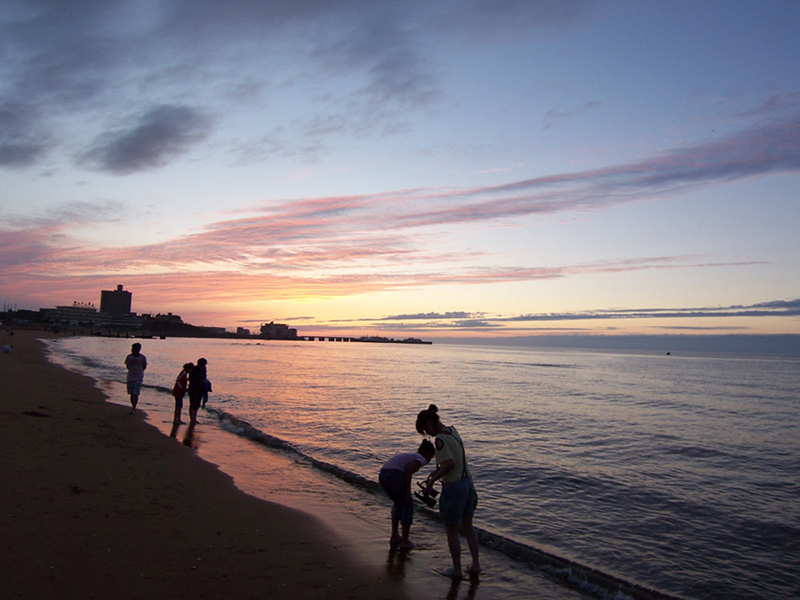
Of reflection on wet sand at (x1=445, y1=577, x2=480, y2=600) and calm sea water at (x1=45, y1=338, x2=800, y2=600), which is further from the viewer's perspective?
calm sea water at (x1=45, y1=338, x2=800, y2=600)

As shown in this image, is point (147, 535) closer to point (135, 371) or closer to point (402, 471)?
point (402, 471)

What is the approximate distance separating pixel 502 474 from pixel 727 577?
19.4 feet

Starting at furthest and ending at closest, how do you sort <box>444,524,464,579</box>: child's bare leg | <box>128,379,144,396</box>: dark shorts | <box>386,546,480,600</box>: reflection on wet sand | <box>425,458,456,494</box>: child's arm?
1. <box>128,379,144,396</box>: dark shorts
2. <box>444,524,464,579</box>: child's bare leg
3. <box>386,546,480,600</box>: reflection on wet sand
4. <box>425,458,456,494</box>: child's arm

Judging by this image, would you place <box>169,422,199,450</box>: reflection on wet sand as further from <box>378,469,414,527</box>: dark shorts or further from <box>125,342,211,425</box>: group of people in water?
<box>378,469,414,527</box>: dark shorts

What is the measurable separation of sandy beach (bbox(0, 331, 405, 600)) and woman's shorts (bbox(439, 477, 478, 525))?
110 cm

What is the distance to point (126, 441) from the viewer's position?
13.0m

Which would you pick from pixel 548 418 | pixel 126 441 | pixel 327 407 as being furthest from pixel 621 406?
pixel 126 441

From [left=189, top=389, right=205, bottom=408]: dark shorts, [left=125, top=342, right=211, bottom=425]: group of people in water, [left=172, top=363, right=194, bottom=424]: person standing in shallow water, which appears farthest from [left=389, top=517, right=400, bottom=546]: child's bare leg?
[left=189, top=389, right=205, bottom=408]: dark shorts

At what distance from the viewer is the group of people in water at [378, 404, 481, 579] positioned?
6.27m

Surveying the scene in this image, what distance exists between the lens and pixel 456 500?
252 inches

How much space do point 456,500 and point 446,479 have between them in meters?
0.29

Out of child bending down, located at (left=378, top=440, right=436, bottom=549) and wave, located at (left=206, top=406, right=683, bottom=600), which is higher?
child bending down, located at (left=378, top=440, right=436, bottom=549)

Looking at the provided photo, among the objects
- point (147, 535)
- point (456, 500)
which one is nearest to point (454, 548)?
point (456, 500)

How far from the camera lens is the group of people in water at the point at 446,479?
6270mm
